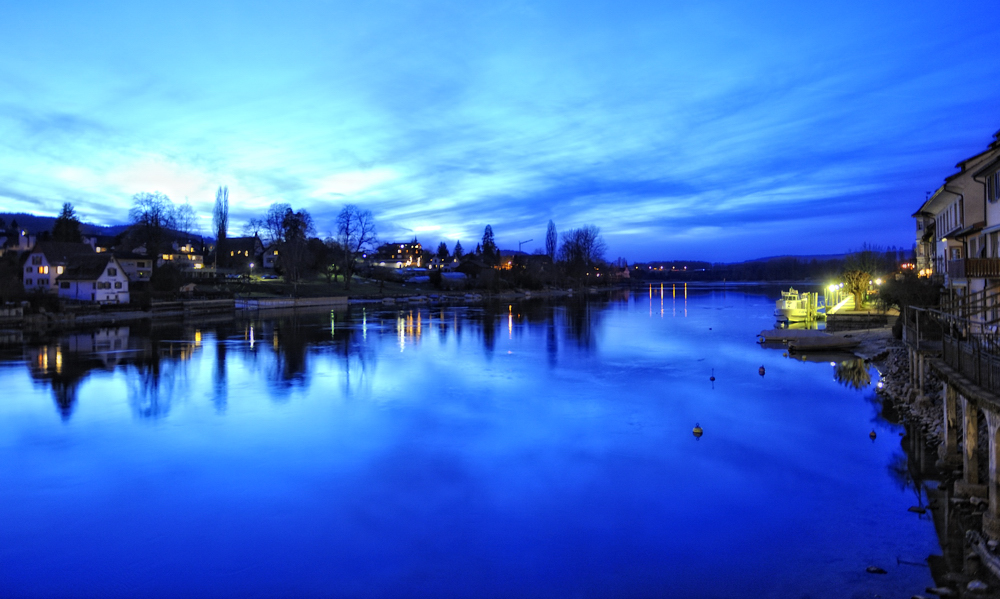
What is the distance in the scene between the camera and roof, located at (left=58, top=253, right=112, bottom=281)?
56094 mm

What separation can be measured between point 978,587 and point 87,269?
6658 centimetres

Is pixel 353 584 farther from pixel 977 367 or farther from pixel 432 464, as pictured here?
pixel 977 367

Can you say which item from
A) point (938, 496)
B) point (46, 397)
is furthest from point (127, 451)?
point (938, 496)

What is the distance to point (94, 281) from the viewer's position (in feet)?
183

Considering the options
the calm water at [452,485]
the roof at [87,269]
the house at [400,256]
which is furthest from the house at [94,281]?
the house at [400,256]

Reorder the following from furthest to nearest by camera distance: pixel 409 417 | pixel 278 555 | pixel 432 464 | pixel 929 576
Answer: pixel 409 417, pixel 432 464, pixel 278 555, pixel 929 576

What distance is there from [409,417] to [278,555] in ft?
29.4

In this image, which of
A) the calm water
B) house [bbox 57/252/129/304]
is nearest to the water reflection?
the calm water

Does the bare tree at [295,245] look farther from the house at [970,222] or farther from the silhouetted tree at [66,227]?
the house at [970,222]

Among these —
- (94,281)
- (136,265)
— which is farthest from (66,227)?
(94,281)

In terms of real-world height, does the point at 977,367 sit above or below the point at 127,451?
above

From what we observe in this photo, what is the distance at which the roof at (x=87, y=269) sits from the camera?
56.1m

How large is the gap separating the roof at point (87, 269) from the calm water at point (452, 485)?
3492 centimetres

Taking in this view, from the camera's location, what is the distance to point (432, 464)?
13609mm
